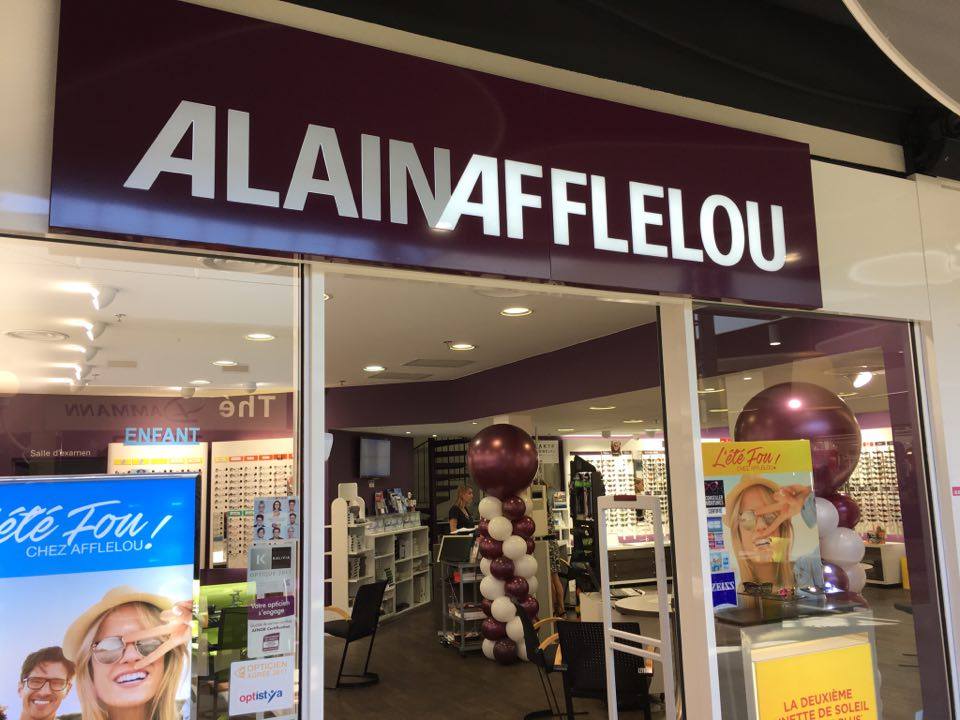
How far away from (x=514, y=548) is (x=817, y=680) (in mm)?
4055

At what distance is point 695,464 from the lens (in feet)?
9.28

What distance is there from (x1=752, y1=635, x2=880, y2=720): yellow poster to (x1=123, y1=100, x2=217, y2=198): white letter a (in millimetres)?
2611

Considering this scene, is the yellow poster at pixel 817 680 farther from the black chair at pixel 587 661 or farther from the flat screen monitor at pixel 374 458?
the flat screen monitor at pixel 374 458

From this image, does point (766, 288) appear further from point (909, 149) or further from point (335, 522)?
point (335, 522)

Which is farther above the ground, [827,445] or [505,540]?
[827,445]

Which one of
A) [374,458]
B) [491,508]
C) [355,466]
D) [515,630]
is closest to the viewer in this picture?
[515,630]

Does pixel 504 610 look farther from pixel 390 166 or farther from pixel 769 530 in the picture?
pixel 390 166

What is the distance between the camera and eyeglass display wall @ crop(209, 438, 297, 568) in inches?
80.0

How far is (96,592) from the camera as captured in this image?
6.16 feet

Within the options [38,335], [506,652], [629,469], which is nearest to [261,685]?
[38,335]

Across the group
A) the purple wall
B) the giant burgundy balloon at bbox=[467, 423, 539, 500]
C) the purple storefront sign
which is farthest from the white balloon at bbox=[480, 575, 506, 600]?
the purple storefront sign

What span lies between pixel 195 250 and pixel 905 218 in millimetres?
3239

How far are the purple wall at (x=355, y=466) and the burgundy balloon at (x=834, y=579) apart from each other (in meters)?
7.34

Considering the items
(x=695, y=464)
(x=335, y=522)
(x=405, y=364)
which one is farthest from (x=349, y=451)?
(x=695, y=464)
